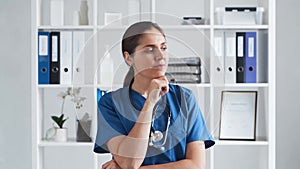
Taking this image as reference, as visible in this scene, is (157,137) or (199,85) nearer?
(157,137)

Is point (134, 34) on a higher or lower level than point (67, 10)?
lower

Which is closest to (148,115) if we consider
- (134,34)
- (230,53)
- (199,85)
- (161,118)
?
(161,118)

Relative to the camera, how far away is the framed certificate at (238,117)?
350cm

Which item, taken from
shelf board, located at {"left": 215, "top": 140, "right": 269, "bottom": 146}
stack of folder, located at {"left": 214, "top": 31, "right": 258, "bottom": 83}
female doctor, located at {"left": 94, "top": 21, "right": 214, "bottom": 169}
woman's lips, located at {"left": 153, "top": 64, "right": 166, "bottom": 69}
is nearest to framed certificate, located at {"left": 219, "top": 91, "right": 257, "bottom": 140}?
shelf board, located at {"left": 215, "top": 140, "right": 269, "bottom": 146}

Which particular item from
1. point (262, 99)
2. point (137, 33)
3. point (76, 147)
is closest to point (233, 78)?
point (262, 99)

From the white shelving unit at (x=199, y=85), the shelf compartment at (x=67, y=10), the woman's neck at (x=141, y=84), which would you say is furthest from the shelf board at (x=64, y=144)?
the woman's neck at (x=141, y=84)

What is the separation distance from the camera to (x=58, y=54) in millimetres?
3467

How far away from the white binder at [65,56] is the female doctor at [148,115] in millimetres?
1434

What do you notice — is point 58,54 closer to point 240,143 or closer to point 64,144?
point 64,144

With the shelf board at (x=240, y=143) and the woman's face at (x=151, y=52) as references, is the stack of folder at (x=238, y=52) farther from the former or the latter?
the woman's face at (x=151, y=52)
